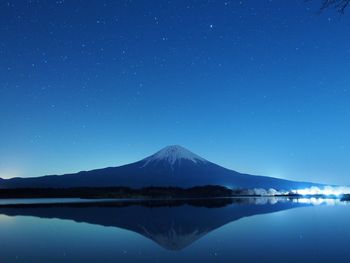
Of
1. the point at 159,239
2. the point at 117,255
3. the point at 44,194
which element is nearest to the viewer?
the point at 117,255

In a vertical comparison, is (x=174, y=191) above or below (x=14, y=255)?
above

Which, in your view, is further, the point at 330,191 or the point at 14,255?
the point at 330,191

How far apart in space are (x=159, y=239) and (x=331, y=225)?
11712mm

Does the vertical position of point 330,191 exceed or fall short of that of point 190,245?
it exceeds it

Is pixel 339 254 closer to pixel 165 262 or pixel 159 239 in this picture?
pixel 165 262

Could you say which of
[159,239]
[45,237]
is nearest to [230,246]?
[159,239]

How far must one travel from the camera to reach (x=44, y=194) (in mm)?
146625

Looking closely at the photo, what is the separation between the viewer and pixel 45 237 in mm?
22359

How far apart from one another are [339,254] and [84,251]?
886 centimetres

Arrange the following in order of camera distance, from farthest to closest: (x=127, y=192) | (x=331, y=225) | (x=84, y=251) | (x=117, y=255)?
(x=127, y=192)
(x=331, y=225)
(x=84, y=251)
(x=117, y=255)

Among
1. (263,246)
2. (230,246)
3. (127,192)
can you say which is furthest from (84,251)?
(127,192)

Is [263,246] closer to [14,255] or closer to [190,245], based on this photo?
[190,245]

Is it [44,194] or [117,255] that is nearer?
[117,255]

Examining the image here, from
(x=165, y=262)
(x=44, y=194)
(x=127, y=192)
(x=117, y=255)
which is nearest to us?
(x=165, y=262)
